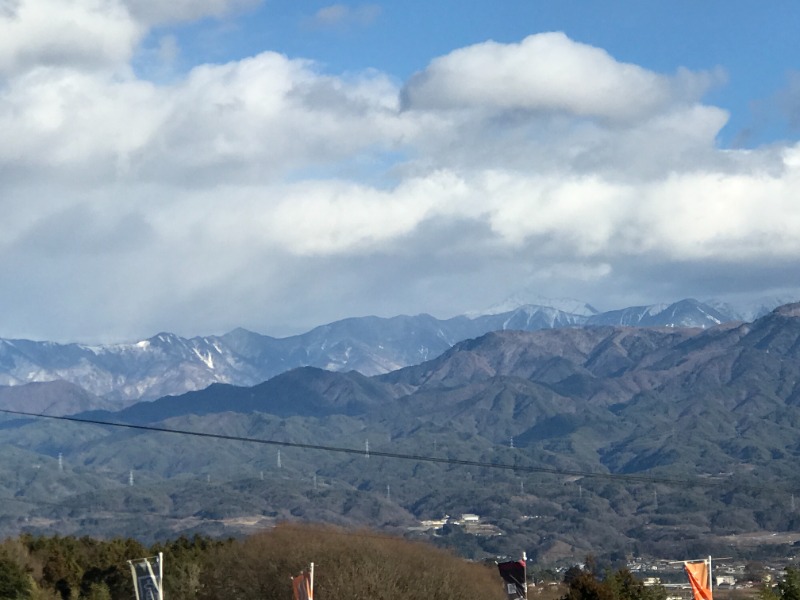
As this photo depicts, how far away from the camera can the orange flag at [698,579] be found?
136 feet

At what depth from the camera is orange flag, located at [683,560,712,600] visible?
136ft

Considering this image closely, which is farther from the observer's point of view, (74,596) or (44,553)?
(44,553)

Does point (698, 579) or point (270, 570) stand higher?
point (698, 579)

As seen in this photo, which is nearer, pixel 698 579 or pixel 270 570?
pixel 698 579

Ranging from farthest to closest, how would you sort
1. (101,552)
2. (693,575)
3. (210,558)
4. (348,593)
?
(101,552), (210,558), (348,593), (693,575)

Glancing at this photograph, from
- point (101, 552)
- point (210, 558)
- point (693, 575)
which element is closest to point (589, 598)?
point (693, 575)

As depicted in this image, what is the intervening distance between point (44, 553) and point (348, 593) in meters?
33.2

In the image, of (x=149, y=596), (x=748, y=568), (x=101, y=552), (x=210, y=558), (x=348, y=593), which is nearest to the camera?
(x=149, y=596)

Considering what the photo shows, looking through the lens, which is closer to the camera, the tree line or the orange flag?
the orange flag

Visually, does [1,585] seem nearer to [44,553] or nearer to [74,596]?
[74,596]

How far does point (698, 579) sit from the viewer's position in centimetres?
4184

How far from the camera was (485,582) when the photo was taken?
75.0 meters

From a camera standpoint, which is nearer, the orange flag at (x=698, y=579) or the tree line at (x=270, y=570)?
the orange flag at (x=698, y=579)

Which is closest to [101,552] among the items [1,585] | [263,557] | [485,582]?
[1,585]
